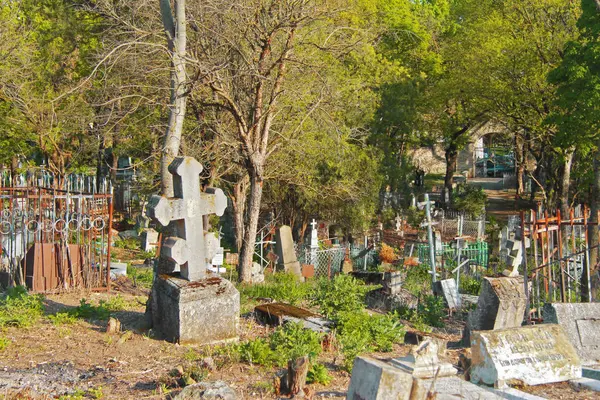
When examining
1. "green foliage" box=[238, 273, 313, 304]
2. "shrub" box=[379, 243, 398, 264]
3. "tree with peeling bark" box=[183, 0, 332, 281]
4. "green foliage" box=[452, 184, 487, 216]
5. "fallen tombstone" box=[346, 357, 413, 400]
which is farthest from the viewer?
"green foliage" box=[452, 184, 487, 216]

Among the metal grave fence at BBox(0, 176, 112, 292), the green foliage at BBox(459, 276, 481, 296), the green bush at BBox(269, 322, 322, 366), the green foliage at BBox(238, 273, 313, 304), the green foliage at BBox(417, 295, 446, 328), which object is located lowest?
the green foliage at BBox(459, 276, 481, 296)

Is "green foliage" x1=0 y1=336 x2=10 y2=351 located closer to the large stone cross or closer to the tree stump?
the large stone cross

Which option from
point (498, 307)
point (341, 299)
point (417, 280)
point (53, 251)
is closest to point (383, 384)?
point (341, 299)

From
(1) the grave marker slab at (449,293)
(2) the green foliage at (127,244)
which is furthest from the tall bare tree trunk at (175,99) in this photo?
(2) the green foliage at (127,244)

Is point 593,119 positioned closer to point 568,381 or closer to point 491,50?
point 491,50

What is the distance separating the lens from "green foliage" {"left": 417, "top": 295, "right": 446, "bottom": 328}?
36.0 ft

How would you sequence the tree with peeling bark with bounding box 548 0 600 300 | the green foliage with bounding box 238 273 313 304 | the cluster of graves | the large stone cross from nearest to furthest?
the cluster of graves → the large stone cross → the green foliage with bounding box 238 273 313 304 → the tree with peeling bark with bounding box 548 0 600 300

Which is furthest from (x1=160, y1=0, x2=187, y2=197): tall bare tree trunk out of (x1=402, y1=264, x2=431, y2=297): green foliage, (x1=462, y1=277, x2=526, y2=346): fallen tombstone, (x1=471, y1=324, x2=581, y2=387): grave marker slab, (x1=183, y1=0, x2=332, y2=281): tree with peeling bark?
(x1=402, y1=264, x2=431, y2=297): green foliage

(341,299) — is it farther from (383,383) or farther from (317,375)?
(383,383)

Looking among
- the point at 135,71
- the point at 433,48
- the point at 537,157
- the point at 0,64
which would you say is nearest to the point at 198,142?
the point at 135,71

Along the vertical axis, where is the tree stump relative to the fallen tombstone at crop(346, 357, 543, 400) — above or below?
below

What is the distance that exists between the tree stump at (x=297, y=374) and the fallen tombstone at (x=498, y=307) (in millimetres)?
3772

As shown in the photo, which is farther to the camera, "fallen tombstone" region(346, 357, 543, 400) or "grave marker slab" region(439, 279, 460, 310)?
"grave marker slab" region(439, 279, 460, 310)

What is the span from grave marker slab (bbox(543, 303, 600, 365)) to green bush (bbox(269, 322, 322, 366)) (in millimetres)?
2724
